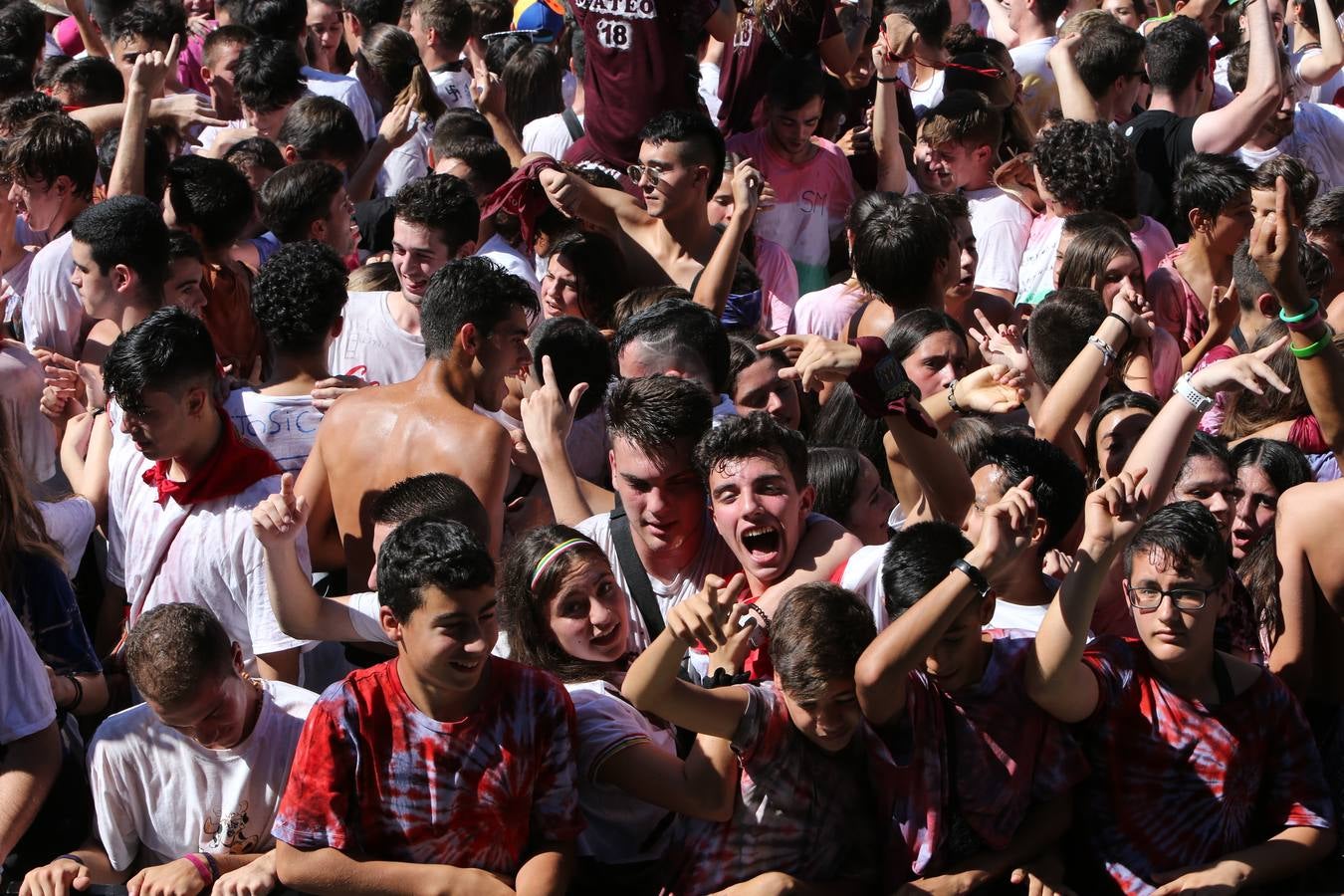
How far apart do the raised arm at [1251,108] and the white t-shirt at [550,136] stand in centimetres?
273

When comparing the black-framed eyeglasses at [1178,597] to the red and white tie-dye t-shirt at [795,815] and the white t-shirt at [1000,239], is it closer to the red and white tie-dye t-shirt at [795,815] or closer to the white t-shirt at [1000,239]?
the red and white tie-dye t-shirt at [795,815]

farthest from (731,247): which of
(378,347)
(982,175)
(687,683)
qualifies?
(687,683)

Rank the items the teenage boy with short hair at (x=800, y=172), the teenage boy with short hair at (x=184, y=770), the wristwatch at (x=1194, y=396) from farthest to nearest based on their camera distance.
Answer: the teenage boy with short hair at (x=800, y=172), the wristwatch at (x=1194, y=396), the teenage boy with short hair at (x=184, y=770)

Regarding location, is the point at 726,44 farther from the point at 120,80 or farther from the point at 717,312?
the point at 120,80

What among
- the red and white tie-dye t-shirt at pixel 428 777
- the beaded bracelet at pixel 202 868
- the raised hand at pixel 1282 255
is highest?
the raised hand at pixel 1282 255

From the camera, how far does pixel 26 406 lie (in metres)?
5.34

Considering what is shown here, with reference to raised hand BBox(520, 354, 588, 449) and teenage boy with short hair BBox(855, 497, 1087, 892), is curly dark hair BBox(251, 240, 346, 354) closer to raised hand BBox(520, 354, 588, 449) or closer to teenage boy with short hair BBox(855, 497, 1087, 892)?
raised hand BBox(520, 354, 588, 449)

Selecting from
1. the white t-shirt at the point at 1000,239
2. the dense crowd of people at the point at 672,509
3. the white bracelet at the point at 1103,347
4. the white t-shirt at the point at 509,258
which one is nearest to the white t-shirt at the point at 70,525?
the dense crowd of people at the point at 672,509

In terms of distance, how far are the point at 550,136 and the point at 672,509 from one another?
374cm

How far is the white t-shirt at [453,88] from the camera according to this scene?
8781 mm

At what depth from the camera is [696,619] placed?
11.2 ft

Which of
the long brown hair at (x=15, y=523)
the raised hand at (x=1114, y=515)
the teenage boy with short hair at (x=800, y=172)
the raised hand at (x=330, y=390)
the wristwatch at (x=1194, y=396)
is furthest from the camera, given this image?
the teenage boy with short hair at (x=800, y=172)

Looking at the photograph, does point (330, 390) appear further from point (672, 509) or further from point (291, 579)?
point (672, 509)

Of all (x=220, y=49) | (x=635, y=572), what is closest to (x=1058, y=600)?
(x=635, y=572)
